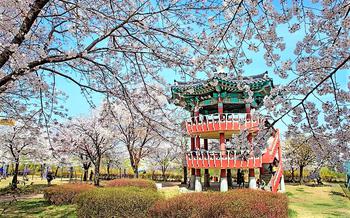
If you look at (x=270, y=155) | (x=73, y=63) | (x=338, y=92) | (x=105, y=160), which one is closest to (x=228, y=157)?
(x=270, y=155)

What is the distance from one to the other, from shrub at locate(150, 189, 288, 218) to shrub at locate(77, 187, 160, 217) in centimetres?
111

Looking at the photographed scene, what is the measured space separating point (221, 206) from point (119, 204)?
332 cm

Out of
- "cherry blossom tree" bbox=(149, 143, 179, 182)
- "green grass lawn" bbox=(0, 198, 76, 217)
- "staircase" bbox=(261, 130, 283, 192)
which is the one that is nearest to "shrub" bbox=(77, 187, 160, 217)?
"green grass lawn" bbox=(0, 198, 76, 217)

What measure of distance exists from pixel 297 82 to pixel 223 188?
12.5 m

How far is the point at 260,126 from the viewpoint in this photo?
333cm

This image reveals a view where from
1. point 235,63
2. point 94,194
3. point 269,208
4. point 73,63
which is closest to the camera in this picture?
point 235,63

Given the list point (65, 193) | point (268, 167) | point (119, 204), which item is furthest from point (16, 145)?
point (268, 167)

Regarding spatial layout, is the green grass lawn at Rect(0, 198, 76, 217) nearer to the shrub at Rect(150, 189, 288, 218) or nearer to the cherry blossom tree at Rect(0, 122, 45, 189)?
the cherry blossom tree at Rect(0, 122, 45, 189)

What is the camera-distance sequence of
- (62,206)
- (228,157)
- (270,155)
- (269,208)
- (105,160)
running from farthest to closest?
(105,160), (270,155), (228,157), (62,206), (269,208)

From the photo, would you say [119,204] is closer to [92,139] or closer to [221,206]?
[221,206]

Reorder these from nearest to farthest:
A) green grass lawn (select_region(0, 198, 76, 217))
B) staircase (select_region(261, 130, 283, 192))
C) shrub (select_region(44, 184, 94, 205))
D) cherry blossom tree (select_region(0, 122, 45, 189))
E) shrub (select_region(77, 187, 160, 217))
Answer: shrub (select_region(77, 187, 160, 217)) < green grass lawn (select_region(0, 198, 76, 217)) < shrub (select_region(44, 184, 94, 205)) < staircase (select_region(261, 130, 283, 192)) < cherry blossom tree (select_region(0, 122, 45, 189))

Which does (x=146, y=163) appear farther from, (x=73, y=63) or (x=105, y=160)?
(x=73, y=63)

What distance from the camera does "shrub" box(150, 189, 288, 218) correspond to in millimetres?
6223

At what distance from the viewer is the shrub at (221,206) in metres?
6.22
